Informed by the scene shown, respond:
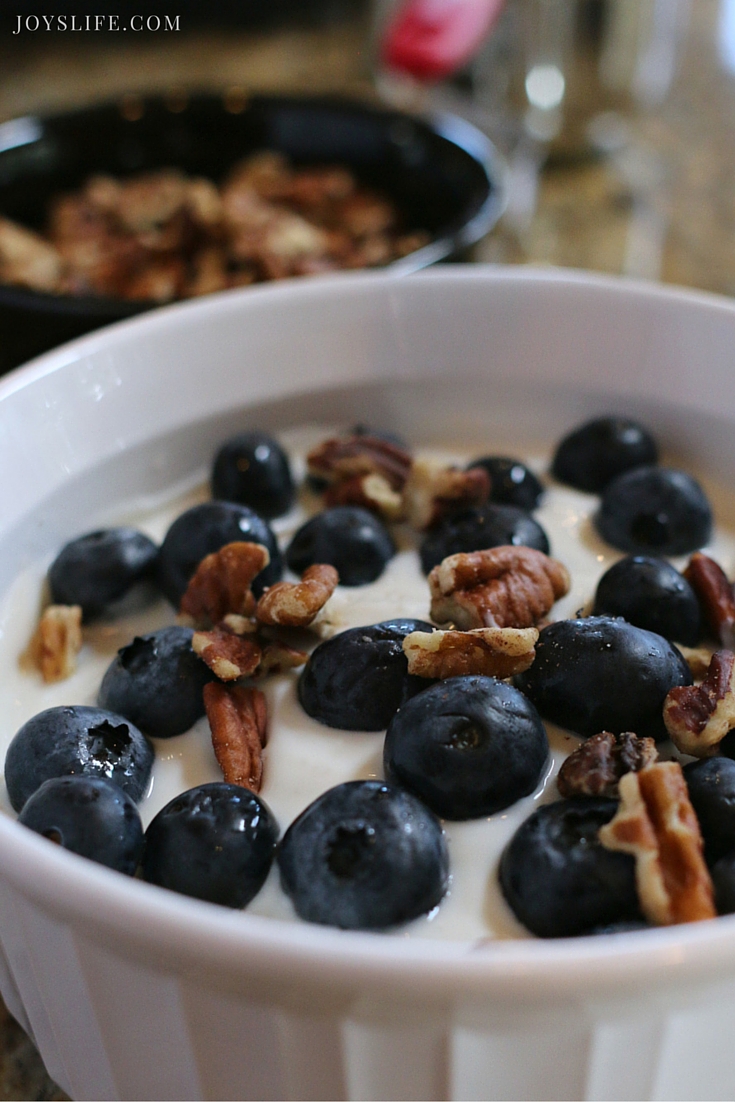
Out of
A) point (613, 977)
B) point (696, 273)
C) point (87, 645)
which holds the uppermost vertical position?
point (613, 977)

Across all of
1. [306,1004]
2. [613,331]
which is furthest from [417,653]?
[613,331]

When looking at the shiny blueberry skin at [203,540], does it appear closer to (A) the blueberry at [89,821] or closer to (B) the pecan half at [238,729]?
(B) the pecan half at [238,729]

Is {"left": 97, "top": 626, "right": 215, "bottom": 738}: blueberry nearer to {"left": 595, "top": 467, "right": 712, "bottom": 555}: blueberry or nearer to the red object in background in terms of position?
{"left": 595, "top": 467, "right": 712, "bottom": 555}: blueberry

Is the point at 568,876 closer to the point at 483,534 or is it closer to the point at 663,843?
the point at 663,843

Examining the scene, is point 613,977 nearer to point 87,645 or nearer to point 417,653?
point 417,653

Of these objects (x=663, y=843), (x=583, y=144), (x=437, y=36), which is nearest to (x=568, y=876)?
(x=663, y=843)
